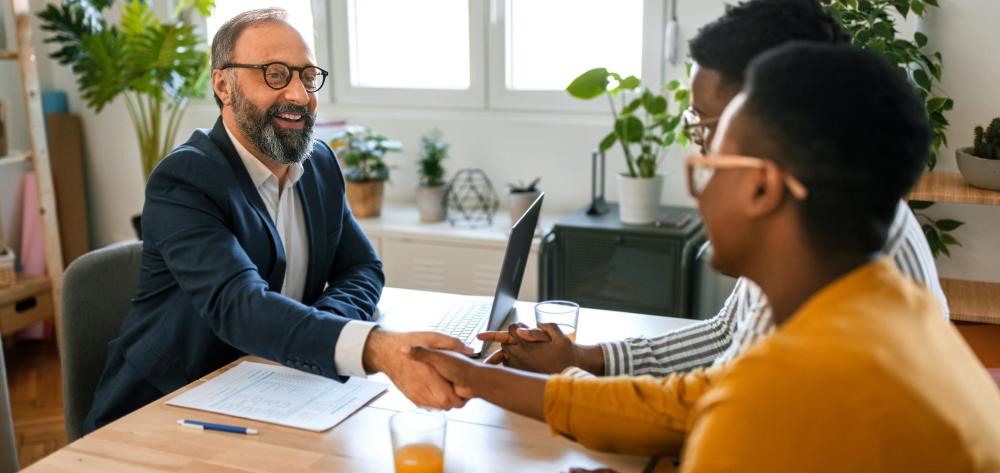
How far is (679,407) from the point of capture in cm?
136

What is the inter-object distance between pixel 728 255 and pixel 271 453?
738 millimetres

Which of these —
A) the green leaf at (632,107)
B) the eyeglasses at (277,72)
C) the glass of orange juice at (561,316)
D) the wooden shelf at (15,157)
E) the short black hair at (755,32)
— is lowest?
the glass of orange juice at (561,316)

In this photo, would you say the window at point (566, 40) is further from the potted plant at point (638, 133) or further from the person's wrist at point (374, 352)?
the person's wrist at point (374, 352)

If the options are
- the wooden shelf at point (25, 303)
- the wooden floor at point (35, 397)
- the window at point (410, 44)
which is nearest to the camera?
the wooden floor at point (35, 397)

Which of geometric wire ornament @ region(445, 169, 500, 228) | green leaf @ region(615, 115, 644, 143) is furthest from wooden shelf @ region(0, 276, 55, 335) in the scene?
green leaf @ region(615, 115, 644, 143)

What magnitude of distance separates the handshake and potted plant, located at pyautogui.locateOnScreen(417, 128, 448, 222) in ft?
6.51

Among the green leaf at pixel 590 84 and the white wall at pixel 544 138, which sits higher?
the green leaf at pixel 590 84

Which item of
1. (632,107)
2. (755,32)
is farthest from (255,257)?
(632,107)

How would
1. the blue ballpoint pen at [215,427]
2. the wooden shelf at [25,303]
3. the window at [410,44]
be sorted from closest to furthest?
the blue ballpoint pen at [215,427], the wooden shelf at [25,303], the window at [410,44]

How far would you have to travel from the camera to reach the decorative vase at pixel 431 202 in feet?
12.0

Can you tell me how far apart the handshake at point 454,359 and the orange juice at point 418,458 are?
0.21 meters

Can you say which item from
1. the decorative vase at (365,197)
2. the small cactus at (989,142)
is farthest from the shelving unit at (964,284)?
the decorative vase at (365,197)

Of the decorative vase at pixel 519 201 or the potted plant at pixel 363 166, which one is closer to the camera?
the decorative vase at pixel 519 201

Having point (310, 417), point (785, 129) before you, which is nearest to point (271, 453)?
point (310, 417)
